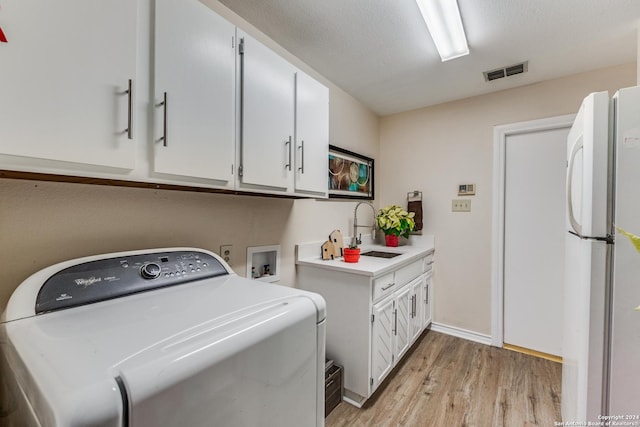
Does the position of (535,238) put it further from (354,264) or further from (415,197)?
(354,264)

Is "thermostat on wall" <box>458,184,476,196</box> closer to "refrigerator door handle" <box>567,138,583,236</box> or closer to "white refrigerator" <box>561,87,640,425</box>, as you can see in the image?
"refrigerator door handle" <box>567,138,583,236</box>

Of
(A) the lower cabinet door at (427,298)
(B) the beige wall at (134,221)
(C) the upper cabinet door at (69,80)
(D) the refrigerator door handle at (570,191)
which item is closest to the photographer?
(C) the upper cabinet door at (69,80)

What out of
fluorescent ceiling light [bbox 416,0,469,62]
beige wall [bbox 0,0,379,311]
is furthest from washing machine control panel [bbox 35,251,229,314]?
fluorescent ceiling light [bbox 416,0,469,62]

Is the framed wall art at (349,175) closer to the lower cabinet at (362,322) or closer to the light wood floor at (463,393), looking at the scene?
the lower cabinet at (362,322)

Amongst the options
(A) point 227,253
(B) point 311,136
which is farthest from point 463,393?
(B) point 311,136

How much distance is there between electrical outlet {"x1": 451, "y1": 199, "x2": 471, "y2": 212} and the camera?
2.64 m

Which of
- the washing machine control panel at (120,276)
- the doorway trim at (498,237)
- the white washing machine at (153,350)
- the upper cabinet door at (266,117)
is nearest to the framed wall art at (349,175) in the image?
the upper cabinet door at (266,117)

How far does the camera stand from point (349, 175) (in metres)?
2.61

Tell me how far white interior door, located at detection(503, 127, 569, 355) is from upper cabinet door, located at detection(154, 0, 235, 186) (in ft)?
8.14

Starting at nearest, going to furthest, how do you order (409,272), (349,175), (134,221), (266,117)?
1. (134,221)
2. (266,117)
3. (409,272)
4. (349,175)

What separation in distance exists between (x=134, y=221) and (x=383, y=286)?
1452 mm

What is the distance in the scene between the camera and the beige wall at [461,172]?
95.5 inches

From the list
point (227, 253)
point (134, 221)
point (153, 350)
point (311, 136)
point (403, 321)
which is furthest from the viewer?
point (403, 321)

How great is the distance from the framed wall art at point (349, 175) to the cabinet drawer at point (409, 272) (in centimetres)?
82
